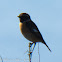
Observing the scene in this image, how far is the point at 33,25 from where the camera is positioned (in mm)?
9992

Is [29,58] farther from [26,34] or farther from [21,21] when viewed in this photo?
[21,21]

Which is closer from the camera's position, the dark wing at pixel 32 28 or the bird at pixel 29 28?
the bird at pixel 29 28

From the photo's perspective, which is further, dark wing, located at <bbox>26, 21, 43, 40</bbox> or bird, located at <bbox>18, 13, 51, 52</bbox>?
dark wing, located at <bbox>26, 21, 43, 40</bbox>

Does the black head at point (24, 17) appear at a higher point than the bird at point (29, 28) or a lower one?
higher

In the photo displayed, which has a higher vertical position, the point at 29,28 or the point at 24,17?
the point at 24,17

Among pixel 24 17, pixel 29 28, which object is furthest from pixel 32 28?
pixel 24 17

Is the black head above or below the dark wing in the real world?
above

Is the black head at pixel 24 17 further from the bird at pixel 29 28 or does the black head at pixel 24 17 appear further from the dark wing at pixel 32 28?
the dark wing at pixel 32 28

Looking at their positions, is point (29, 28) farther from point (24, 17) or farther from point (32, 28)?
point (24, 17)

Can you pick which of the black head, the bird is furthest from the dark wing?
the black head

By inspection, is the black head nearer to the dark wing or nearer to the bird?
the bird

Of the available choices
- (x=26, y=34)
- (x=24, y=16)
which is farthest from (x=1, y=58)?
(x=24, y=16)

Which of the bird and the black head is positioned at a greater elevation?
the black head

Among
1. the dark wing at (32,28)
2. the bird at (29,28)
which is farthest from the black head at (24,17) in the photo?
the dark wing at (32,28)
